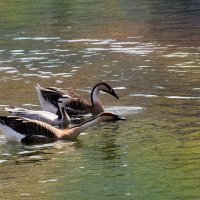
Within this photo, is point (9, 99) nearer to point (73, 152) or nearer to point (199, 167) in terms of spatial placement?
point (73, 152)

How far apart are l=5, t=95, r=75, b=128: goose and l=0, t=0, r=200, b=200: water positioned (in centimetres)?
70

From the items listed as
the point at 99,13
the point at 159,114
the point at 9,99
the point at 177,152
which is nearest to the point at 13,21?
the point at 99,13

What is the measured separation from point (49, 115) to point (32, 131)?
1804 mm

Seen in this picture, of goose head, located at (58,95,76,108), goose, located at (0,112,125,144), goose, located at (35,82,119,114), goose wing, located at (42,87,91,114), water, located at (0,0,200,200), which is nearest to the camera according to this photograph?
water, located at (0,0,200,200)

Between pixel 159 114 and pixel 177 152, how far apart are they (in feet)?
12.1

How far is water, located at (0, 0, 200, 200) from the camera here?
1398 cm

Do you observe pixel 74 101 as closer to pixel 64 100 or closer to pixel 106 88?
pixel 64 100

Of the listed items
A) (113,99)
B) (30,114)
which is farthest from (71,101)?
(30,114)

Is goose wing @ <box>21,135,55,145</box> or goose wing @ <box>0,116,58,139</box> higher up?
goose wing @ <box>0,116,58,139</box>

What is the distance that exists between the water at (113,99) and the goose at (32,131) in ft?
0.74

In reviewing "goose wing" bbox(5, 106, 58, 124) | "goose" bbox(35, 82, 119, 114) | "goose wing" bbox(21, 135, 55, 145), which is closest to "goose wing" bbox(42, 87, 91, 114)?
"goose" bbox(35, 82, 119, 114)

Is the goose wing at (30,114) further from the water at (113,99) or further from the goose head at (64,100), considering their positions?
the goose head at (64,100)

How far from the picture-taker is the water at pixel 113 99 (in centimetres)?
1398

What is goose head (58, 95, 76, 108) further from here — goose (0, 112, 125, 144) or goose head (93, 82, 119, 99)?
goose (0, 112, 125, 144)
